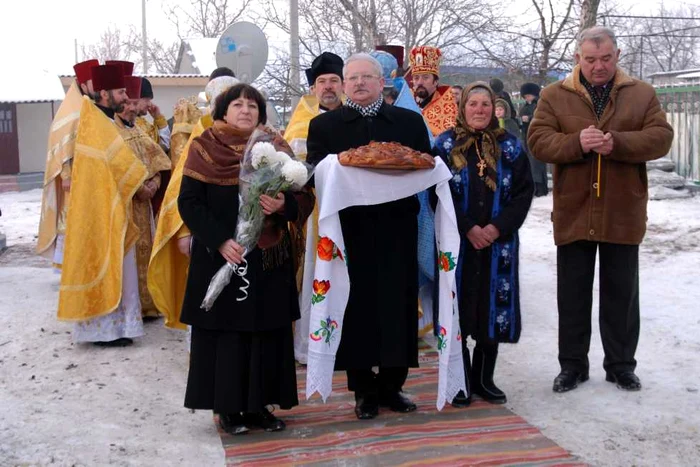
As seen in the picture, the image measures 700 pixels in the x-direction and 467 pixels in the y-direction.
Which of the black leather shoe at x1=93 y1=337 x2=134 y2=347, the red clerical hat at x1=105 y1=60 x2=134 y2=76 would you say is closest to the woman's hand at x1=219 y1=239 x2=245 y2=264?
the black leather shoe at x1=93 y1=337 x2=134 y2=347

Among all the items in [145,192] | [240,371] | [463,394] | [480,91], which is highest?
[480,91]

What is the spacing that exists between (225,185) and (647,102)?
2398mm

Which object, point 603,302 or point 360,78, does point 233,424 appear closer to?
point 360,78

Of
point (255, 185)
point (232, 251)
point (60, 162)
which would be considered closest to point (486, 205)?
point (255, 185)

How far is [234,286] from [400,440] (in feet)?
3.71

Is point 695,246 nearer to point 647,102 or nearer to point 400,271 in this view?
point 647,102

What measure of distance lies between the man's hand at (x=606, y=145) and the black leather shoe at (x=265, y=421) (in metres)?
2.25

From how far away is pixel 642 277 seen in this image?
338 inches

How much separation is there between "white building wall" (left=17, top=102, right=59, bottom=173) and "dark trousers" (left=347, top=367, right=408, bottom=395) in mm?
21058

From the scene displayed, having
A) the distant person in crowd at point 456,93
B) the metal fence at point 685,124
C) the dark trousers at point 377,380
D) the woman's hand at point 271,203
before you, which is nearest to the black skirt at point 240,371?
the dark trousers at point 377,380

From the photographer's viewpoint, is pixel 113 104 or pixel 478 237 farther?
pixel 113 104

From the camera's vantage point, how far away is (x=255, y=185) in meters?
4.44

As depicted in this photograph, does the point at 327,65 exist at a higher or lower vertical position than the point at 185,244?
higher

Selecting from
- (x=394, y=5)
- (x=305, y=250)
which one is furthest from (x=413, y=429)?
(x=394, y=5)
